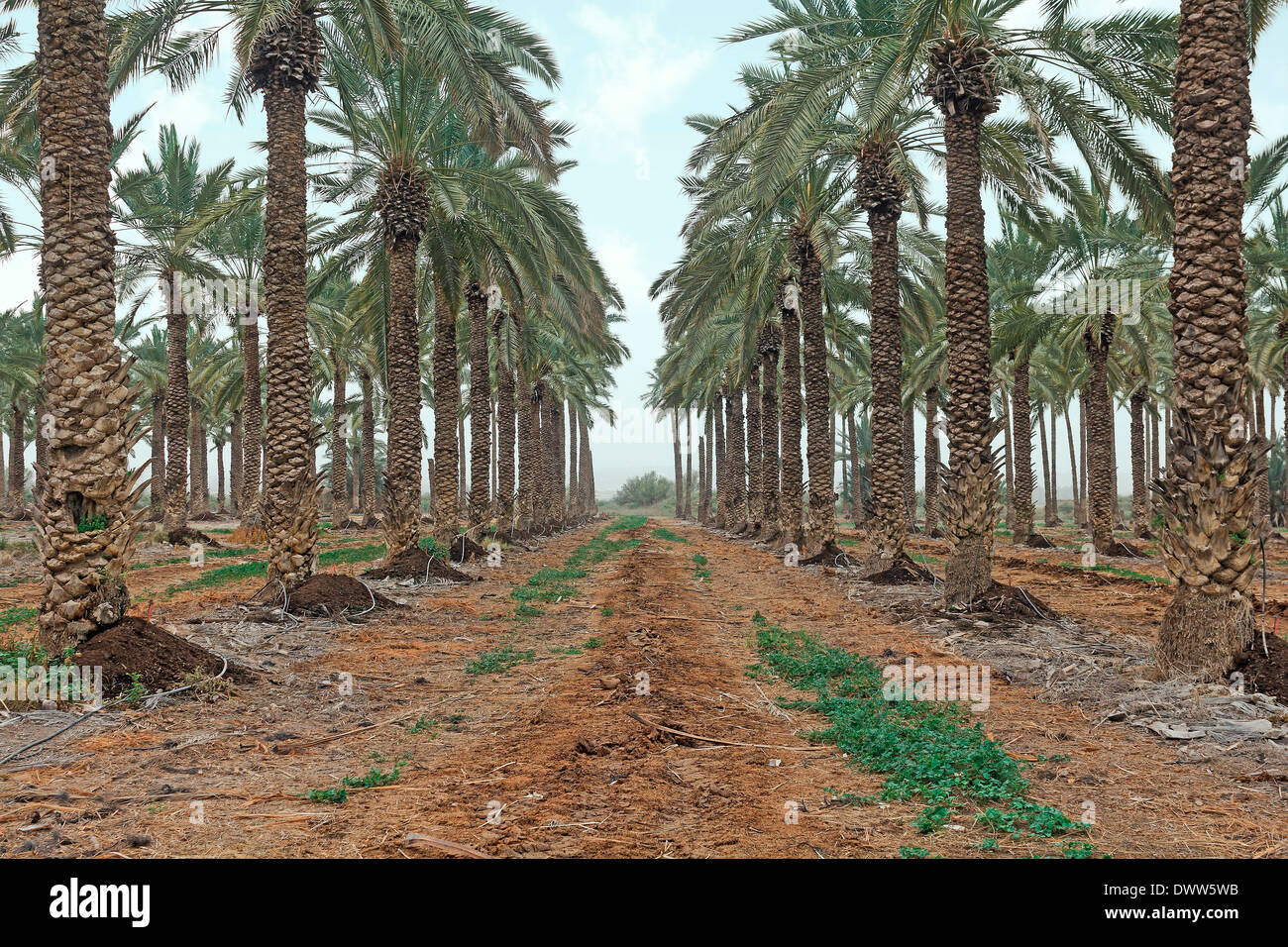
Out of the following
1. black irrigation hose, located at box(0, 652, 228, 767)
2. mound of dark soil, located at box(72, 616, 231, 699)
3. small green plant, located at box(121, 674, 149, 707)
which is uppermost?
mound of dark soil, located at box(72, 616, 231, 699)

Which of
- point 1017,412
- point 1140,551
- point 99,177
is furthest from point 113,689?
point 1017,412

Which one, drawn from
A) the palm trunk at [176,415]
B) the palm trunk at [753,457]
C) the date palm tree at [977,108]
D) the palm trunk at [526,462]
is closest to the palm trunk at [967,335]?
the date palm tree at [977,108]

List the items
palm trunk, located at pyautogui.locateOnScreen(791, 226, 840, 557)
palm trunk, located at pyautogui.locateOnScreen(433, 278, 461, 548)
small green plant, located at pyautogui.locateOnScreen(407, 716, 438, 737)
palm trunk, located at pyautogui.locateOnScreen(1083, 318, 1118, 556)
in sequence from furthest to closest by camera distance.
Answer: palm trunk, located at pyautogui.locateOnScreen(1083, 318, 1118, 556)
palm trunk, located at pyautogui.locateOnScreen(791, 226, 840, 557)
palm trunk, located at pyautogui.locateOnScreen(433, 278, 461, 548)
small green plant, located at pyautogui.locateOnScreen(407, 716, 438, 737)

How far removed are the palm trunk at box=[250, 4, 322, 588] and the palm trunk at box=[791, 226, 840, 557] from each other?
43.0 feet

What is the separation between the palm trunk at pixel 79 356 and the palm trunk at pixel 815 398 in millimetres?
16608

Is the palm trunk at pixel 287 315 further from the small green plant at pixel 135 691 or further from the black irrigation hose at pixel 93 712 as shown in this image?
the small green plant at pixel 135 691

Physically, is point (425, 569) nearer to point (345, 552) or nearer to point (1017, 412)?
point (345, 552)

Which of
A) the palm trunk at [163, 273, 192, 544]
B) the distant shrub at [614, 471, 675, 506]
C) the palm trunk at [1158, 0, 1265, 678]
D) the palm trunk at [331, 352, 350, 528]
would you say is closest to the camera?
the palm trunk at [1158, 0, 1265, 678]

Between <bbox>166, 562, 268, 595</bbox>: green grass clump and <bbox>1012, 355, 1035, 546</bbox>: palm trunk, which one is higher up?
<bbox>1012, 355, 1035, 546</bbox>: palm trunk

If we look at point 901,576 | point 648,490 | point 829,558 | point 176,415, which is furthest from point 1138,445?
point 648,490

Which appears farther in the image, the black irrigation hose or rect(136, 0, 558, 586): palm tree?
rect(136, 0, 558, 586): palm tree

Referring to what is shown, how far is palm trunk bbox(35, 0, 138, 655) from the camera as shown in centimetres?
776

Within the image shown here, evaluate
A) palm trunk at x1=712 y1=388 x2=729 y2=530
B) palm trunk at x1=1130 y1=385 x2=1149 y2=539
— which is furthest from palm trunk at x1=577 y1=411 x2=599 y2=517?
palm trunk at x1=1130 y1=385 x2=1149 y2=539

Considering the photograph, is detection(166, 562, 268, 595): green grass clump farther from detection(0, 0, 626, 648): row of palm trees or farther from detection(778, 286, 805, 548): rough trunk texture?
detection(778, 286, 805, 548): rough trunk texture
